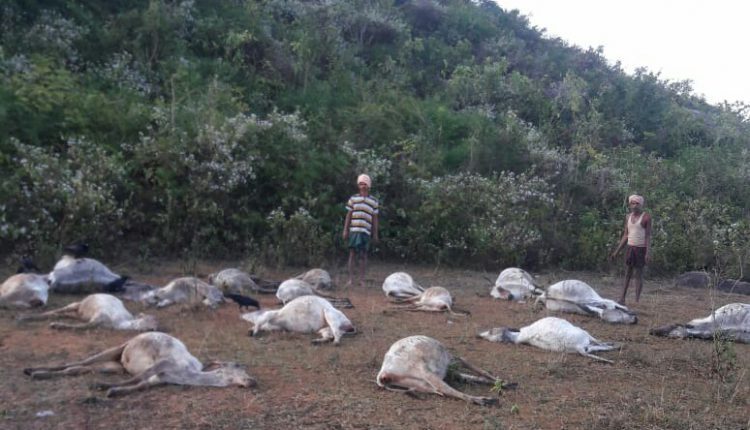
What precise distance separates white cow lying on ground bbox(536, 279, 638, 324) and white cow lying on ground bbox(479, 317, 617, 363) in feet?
4.82

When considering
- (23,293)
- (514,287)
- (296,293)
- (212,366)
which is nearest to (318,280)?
(296,293)

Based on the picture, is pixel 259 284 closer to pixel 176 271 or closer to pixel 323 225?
pixel 176 271

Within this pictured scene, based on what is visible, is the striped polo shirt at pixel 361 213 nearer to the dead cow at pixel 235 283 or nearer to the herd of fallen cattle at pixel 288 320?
the herd of fallen cattle at pixel 288 320

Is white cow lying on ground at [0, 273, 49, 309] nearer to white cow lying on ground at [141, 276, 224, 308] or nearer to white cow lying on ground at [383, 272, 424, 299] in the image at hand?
white cow lying on ground at [141, 276, 224, 308]

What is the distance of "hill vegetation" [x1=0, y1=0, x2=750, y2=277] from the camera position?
1096 cm

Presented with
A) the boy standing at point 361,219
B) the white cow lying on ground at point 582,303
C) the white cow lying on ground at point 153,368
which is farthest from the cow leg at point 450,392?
the boy standing at point 361,219

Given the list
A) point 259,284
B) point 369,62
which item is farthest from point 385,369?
point 369,62

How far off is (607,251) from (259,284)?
6.93 meters

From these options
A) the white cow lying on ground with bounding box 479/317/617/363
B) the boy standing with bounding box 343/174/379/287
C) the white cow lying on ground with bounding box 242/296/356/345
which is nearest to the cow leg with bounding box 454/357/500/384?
the white cow lying on ground with bounding box 479/317/617/363

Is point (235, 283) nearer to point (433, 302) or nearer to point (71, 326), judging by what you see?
point (433, 302)

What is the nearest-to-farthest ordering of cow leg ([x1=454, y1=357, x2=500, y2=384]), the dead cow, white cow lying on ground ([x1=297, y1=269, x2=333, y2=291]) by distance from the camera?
cow leg ([x1=454, y1=357, x2=500, y2=384]), the dead cow, white cow lying on ground ([x1=297, y1=269, x2=333, y2=291])

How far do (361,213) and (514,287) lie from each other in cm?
220

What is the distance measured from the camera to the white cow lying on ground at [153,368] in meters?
4.98

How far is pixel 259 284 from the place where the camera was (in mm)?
9383
